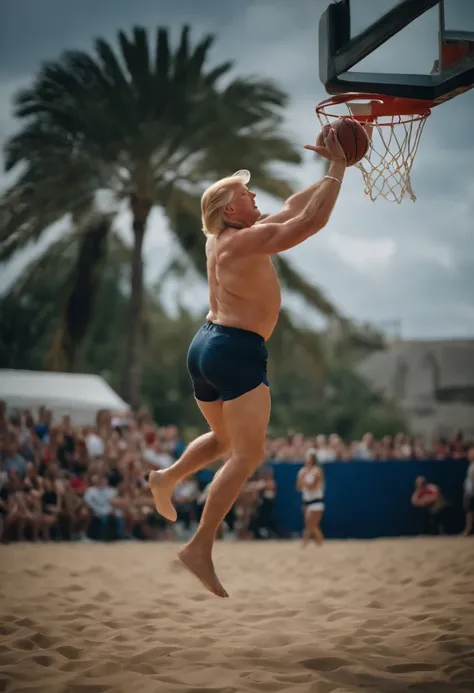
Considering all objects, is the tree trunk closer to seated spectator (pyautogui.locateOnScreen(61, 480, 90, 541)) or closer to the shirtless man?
seated spectator (pyautogui.locateOnScreen(61, 480, 90, 541))

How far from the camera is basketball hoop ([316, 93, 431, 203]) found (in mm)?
5371

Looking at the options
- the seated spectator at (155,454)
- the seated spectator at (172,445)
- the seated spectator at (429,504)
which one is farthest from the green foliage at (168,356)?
the seated spectator at (155,454)

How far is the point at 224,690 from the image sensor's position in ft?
12.8

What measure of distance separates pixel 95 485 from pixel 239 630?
28.3ft

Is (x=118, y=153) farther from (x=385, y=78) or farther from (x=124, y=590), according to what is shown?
(x=385, y=78)

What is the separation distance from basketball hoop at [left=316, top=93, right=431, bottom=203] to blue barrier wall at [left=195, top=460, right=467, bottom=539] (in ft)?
33.9

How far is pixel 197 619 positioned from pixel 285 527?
9986mm

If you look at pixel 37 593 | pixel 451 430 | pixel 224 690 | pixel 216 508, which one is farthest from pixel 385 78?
pixel 451 430

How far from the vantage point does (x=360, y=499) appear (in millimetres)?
15742

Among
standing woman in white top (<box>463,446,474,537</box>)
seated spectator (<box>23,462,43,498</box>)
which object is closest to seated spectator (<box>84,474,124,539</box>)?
seated spectator (<box>23,462,43,498</box>)

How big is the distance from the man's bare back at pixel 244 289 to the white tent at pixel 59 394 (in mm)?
10630

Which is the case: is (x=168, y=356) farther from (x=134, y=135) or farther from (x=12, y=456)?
(x=12, y=456)

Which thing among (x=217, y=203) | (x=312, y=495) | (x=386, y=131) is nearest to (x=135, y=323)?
(x=312, y=495)

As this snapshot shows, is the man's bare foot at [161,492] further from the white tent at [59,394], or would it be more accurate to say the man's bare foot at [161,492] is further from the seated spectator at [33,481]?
the white tent at [59,394]
